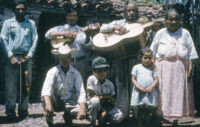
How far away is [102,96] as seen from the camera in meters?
4.99

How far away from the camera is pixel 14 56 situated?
6043mm

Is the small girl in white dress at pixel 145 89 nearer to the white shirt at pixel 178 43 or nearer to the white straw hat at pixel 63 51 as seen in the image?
the white shirt at pixel 178 43

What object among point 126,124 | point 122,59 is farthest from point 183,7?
point 126,124

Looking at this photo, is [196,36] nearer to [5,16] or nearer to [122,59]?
[122,59]

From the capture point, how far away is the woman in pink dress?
5.12 m

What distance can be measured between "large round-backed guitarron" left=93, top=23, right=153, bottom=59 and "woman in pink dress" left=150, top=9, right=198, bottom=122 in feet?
1.42

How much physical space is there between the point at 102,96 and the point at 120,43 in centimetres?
97

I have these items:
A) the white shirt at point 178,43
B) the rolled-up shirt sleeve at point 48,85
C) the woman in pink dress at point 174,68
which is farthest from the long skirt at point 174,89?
the rolled-up shirt sleeve at point 48,85

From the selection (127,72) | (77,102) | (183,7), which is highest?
(183,7)

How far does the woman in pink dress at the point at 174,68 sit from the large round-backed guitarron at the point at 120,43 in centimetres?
43

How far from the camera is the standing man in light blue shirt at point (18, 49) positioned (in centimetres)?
607

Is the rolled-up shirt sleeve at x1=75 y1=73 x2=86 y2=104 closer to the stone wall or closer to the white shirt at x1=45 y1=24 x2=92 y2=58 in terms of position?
the white shirt at x1=45 y1=24 x2=92 y2=58

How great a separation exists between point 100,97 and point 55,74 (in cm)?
75

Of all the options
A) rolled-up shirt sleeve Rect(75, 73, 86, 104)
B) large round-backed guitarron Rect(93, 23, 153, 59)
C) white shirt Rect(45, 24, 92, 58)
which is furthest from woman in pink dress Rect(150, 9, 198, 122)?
white shirt Rect(45, 24, 92, 58)
